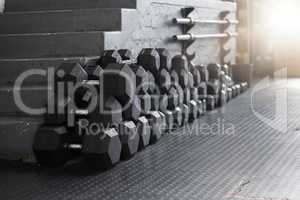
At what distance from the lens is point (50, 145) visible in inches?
64.7

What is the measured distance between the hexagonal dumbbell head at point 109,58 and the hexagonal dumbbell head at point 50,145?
399mm

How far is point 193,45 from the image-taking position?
11.2 ft

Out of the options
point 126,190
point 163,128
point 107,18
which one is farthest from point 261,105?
point 126,190

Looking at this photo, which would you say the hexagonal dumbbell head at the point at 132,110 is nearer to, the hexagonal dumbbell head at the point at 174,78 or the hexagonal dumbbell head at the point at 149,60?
the hexagonal dumbbell head at the point at 149,60

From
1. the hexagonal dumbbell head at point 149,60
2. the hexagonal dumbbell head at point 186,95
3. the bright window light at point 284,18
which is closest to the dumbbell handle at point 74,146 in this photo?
the hexagonal dumbbell head at point 149,60

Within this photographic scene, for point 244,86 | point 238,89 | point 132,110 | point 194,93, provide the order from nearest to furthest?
point 132,110 < point 194,93 < point 238,89 < point 244,86

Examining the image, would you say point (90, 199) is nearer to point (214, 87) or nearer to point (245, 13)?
point (214, 87)

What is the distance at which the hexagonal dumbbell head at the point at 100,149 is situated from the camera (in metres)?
1.61

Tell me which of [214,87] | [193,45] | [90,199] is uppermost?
[193,45]

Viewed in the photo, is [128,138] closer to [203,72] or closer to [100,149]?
[100,149]

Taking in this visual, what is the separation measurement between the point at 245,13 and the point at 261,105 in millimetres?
1874

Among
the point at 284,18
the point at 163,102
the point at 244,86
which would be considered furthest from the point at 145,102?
the point at 284,18

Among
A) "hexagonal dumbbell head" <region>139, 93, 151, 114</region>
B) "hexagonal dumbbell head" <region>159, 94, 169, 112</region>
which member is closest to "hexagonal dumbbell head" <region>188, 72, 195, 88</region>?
"hexagonal dumbbell head" <region>159, 94, 169, 112</region>

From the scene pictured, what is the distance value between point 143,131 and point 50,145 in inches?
17.9
